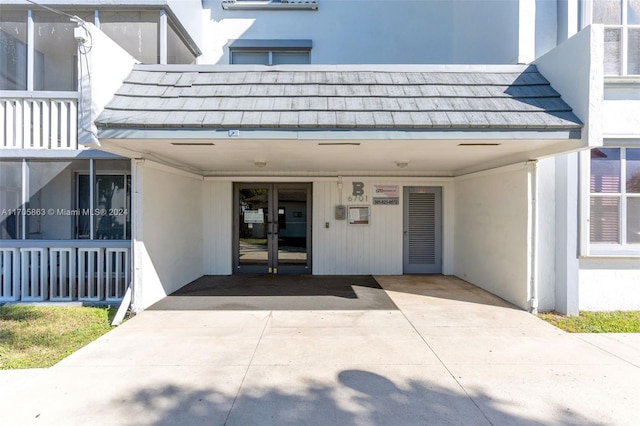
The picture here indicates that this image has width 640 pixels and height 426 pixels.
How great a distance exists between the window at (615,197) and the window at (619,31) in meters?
1.52

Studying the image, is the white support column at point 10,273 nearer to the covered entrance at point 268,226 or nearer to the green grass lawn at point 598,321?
the covered entrance at point 268,226

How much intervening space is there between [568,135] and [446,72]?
2142 mm

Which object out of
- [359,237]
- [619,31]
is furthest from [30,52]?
[619,31]

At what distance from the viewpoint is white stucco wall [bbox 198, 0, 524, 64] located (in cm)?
942

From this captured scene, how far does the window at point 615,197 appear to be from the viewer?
232 inches

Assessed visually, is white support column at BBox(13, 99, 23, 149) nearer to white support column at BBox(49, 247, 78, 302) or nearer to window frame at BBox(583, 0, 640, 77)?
white support column at BBox(49, 247, 78, 302)

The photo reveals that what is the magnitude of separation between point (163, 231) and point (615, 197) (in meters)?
8.49

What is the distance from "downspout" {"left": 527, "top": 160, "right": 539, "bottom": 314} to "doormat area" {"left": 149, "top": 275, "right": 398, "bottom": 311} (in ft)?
7.88

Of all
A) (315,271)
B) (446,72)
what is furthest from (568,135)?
(315,271)

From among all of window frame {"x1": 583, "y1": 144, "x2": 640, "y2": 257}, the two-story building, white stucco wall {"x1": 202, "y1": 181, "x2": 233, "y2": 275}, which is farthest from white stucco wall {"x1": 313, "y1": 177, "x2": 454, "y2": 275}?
window frame {"x1": 583, "y1": 144, "x2": 640, "y2": 257}

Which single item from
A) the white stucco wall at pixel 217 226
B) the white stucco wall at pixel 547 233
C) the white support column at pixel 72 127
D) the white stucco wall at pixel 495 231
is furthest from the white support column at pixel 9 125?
the white stucco wall at pixel 547 233

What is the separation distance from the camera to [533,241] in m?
5.71

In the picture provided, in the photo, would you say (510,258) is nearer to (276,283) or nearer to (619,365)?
(619,365)

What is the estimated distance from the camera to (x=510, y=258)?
6.25m
